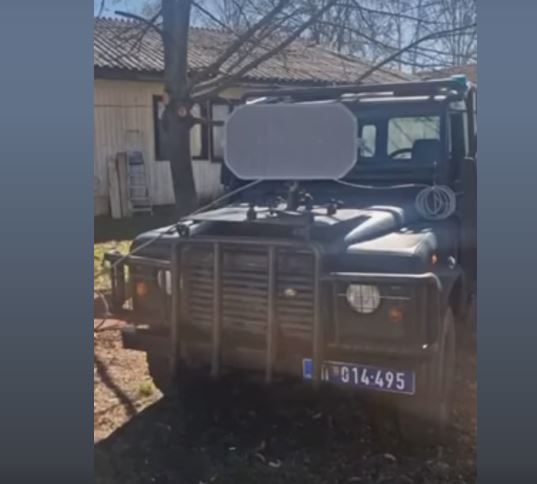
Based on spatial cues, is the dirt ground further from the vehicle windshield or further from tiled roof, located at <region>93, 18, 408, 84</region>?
tiled roof, located at <region>93, 18, 408, 84</region>

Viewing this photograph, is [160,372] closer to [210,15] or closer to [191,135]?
[191,135]

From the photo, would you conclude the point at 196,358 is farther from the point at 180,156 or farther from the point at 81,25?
the point at 180,156

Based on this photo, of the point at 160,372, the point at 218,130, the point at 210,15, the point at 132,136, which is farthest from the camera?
the point at 132,136

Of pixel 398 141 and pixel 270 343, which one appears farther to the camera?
pixel 398 141

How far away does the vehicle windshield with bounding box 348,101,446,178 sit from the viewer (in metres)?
3.78

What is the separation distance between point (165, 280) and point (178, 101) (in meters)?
2.23

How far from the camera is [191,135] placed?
4.72m

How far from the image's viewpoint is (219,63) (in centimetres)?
529

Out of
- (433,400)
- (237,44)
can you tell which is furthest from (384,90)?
(433,400)

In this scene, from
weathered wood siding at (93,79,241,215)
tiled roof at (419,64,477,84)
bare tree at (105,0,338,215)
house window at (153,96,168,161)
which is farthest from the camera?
house window at (153,96,168,161)

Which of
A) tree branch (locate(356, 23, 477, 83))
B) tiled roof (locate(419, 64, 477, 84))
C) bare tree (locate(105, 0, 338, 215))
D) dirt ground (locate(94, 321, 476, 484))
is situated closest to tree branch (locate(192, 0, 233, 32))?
bare tree (locate(105, 0, 338, 215))

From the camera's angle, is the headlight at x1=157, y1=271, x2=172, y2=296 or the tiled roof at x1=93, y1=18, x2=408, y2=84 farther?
the tiled roof at x1=93, y1=18, x2=408, y2=84

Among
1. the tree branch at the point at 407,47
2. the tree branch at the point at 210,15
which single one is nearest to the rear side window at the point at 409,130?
the tree branch at the point at 407,47

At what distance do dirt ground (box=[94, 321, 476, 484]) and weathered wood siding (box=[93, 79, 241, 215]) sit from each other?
1209mm
